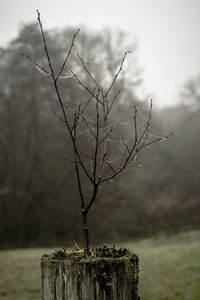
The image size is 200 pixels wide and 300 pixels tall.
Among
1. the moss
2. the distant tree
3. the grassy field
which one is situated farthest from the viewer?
the distant tree

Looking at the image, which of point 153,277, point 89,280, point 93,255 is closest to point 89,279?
point 89,280

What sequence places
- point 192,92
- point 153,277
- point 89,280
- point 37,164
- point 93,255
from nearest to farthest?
point 89,280 < point 93,255 < point 153,277 < point 37,164 < point 192,92

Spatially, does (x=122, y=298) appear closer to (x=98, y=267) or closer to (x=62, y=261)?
(x=98, y=267)

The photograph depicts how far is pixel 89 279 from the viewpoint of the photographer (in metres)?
1.57

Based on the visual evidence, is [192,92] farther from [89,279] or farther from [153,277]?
[89,279]

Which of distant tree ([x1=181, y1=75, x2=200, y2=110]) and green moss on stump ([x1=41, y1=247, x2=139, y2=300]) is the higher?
distant tree ([x1=181, y1=75, x2=200, y2=110])

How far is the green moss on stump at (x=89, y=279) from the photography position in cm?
157

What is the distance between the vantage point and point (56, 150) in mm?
17906

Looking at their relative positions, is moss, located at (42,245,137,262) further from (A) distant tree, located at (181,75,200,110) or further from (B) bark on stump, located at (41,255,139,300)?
(A) distant tree, located at (181,75,200,110)

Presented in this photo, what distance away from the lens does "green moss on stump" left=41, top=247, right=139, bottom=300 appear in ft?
5.15

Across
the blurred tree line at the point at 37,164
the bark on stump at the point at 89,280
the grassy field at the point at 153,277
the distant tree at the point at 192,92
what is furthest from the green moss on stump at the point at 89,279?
the distant tree at the point at 192,92

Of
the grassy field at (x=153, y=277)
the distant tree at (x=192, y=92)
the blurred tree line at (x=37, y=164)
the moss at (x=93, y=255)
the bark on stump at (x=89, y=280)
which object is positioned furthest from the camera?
the distant tree at (x=192, y=92)

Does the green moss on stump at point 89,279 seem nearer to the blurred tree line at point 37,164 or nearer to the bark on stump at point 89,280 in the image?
the bark on stump at point 89,280

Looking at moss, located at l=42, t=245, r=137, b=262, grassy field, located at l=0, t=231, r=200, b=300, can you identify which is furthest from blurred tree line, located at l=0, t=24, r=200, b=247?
moss, located at l=42, t=245, r=137, b=262
